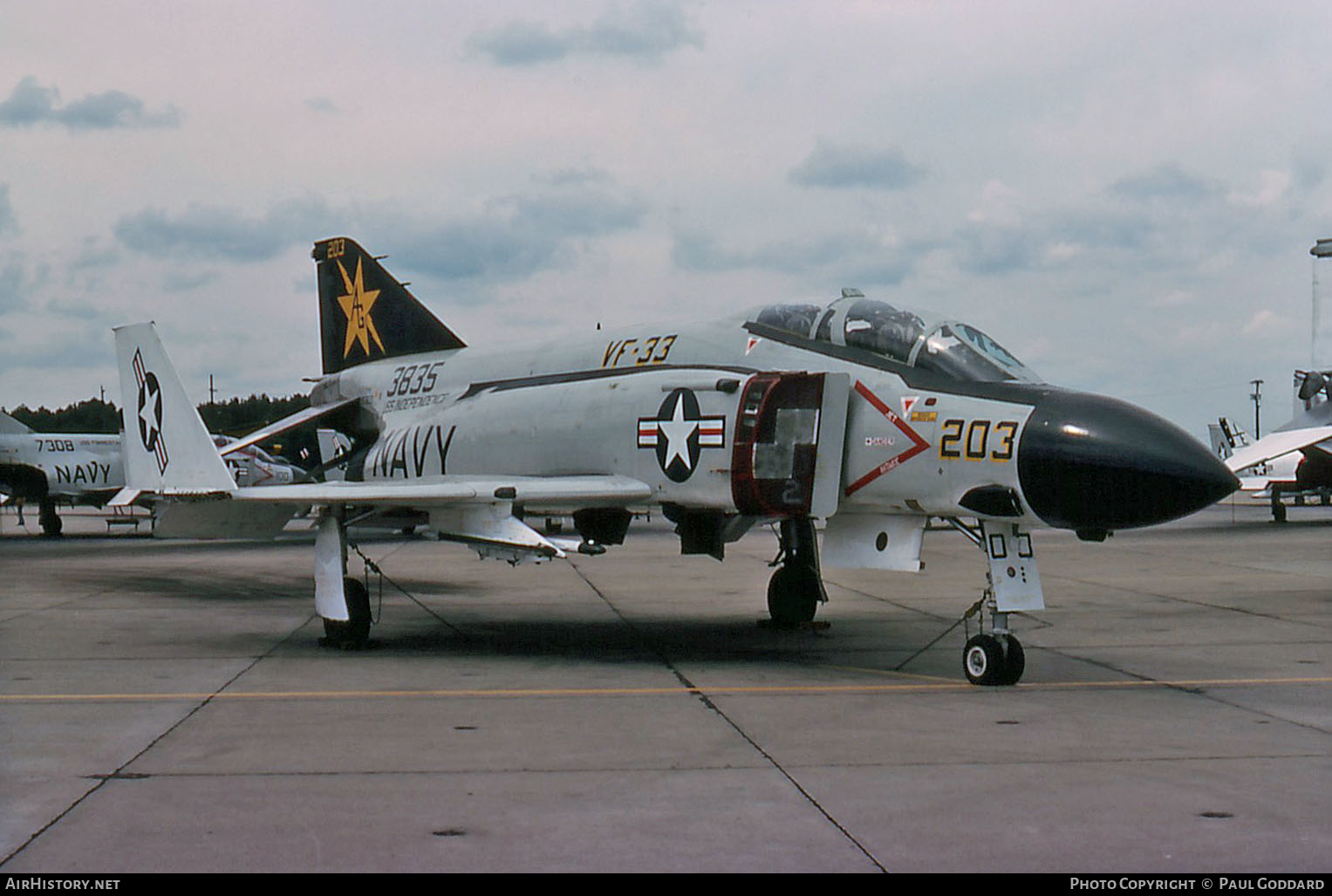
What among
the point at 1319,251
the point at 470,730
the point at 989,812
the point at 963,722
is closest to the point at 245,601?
the point at 470,730

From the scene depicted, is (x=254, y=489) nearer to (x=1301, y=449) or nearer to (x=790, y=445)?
(x=790, y=445)

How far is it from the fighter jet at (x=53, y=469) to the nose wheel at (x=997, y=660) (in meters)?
31.3

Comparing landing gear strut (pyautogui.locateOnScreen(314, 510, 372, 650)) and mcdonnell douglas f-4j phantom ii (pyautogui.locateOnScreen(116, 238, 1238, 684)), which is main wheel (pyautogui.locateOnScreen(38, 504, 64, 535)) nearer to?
mcdonnell douglas f-4j phantom ii (pyautogui.locateOnScreen(116, 238, 1238, 684))

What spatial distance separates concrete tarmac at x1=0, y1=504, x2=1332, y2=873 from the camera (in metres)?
5.05

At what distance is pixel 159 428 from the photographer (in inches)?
477

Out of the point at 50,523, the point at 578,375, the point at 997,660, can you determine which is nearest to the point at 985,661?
the point at 997,660

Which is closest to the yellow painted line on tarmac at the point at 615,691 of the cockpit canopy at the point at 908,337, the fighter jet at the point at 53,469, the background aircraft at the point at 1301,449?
the cockpit canopy at the point at 908,337

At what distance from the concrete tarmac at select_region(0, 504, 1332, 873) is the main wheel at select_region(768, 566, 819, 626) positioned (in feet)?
0.67

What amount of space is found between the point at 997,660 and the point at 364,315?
395 inches

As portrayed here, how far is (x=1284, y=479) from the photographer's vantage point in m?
36.0

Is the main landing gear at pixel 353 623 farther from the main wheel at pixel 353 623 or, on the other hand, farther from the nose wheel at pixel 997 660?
the nose wheel at pixel 997 660

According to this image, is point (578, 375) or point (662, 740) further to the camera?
point (578, 375)

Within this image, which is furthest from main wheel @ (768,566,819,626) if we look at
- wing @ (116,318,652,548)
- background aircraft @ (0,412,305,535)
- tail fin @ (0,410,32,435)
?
tail fin @ (0,410,32,435)

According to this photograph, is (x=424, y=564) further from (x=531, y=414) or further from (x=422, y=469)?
(x=531, y=414)
